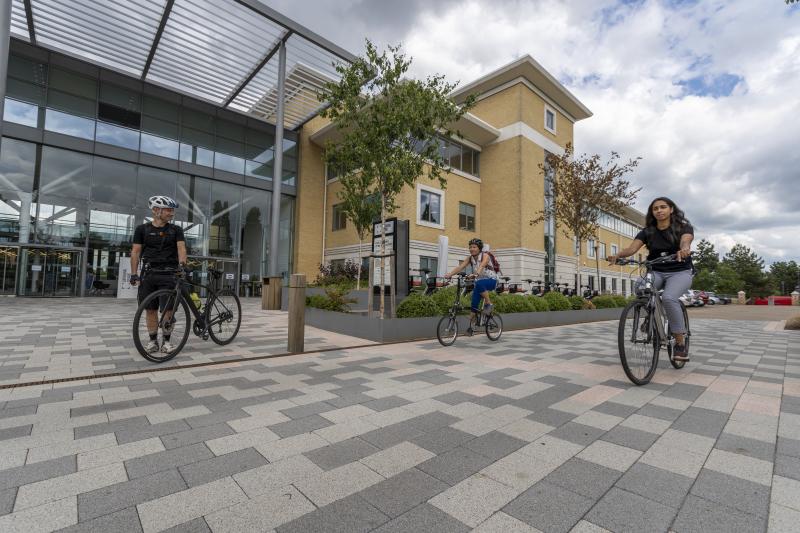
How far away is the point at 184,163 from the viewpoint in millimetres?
21125

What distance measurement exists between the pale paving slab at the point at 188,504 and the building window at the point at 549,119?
1135 inches

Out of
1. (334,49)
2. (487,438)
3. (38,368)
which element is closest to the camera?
(487,438)

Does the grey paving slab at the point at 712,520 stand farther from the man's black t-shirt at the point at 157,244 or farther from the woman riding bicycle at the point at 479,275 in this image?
the man's black t-shirt at the point at 157,244

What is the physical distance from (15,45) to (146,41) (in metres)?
6.64

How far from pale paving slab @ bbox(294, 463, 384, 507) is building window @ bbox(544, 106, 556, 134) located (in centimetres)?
2839

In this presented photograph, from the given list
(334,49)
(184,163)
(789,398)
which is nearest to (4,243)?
(184,163)

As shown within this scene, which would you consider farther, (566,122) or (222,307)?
(566,122)

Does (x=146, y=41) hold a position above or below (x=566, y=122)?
below

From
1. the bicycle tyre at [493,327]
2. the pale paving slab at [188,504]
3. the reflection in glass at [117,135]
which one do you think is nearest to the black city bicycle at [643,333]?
the bicycle tyre at [493,327]

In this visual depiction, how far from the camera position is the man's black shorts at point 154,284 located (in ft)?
17.0

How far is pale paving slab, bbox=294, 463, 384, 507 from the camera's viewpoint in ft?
6.45

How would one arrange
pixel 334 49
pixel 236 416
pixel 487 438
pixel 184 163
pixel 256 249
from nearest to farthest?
pixel 487 438, pixel 236 416, pixel 334 49, pixel 184 163, pixel 256 249

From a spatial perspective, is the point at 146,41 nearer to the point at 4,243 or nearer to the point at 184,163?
the point at 184,163

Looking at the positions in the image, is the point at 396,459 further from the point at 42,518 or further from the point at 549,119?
the point at 549,119
